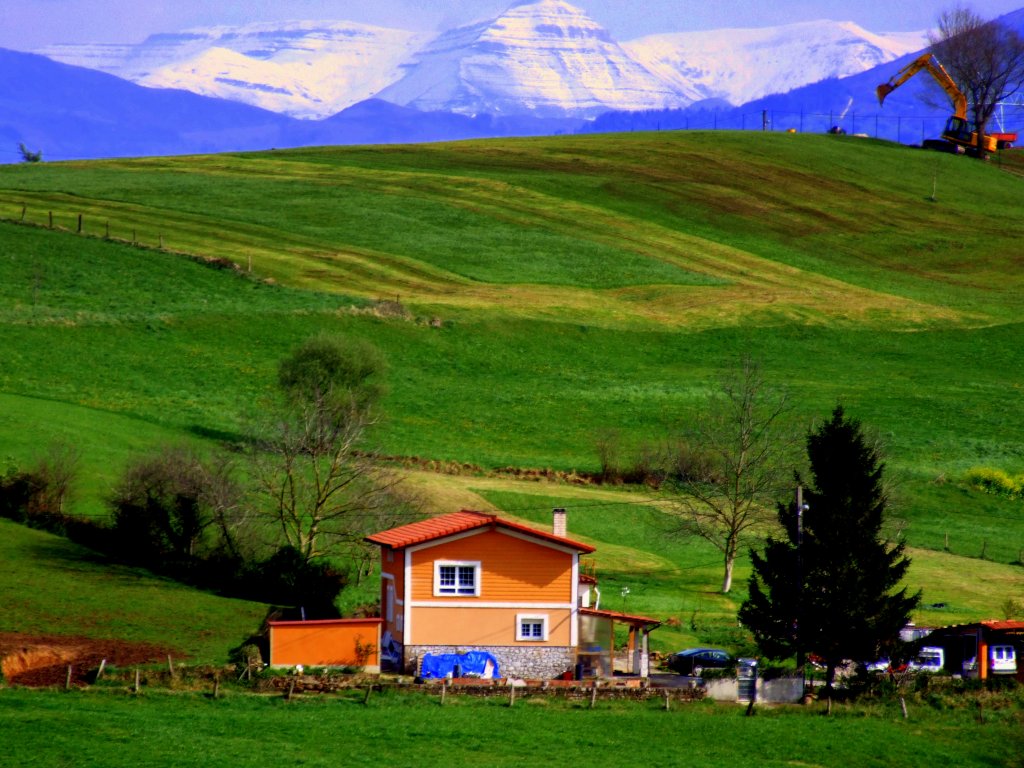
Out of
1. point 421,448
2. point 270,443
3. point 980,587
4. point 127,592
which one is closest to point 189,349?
point 421,448

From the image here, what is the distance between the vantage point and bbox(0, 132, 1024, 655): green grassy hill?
248 ft

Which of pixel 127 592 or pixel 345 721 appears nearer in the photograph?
pixel 345 721

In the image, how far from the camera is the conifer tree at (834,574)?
43188 millimetres

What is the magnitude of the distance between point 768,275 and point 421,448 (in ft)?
164

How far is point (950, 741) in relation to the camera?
128 ft

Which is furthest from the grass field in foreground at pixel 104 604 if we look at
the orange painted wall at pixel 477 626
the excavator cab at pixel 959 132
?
the excavator cab at pixel 959 132

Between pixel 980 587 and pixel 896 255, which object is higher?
pixel 896 255

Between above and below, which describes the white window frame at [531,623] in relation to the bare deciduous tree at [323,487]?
below

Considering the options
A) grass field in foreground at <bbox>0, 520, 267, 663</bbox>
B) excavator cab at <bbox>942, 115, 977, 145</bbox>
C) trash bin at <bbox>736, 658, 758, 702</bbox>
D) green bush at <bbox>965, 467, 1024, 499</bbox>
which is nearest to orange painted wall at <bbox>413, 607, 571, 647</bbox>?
grass field in foreground at <bbox>0, 520, 267, 663</bbox>

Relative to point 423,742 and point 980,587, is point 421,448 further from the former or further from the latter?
point 423,742

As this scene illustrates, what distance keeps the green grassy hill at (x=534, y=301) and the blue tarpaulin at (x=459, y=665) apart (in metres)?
12.6

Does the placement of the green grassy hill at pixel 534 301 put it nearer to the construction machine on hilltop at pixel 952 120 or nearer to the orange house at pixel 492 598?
the orange house at pixel 492 598

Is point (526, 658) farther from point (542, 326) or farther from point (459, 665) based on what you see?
point (542, 326)

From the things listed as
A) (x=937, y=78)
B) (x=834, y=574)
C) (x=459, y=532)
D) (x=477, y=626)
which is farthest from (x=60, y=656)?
(x=937, y=78)
